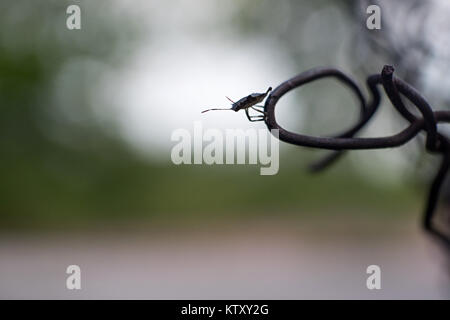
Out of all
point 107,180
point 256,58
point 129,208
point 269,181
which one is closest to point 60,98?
point 107,180

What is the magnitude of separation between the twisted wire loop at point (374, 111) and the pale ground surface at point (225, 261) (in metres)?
1.83

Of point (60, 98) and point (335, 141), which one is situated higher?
point (60, 98)

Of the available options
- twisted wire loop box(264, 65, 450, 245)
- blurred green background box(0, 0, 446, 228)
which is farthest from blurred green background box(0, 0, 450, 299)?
twisted wire loop box(264, 65, 450, 245)

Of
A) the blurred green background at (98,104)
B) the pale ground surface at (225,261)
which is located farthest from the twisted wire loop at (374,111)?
the blurred green background at (98,104)

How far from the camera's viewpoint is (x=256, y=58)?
3895mm

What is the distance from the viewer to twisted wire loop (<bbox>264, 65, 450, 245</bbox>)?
327mm

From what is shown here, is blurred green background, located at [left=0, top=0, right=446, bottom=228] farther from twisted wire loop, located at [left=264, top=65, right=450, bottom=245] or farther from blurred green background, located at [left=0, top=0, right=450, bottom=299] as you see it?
twisted wire loop, located at [left=264, top=65, right=450, bottom=245]

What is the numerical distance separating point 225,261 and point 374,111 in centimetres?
390

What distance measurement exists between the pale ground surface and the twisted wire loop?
1.83m

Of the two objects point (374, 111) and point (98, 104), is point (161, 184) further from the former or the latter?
point (374, 111)

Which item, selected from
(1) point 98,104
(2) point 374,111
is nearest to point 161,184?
(1) point 98,104

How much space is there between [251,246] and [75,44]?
2419 mm
